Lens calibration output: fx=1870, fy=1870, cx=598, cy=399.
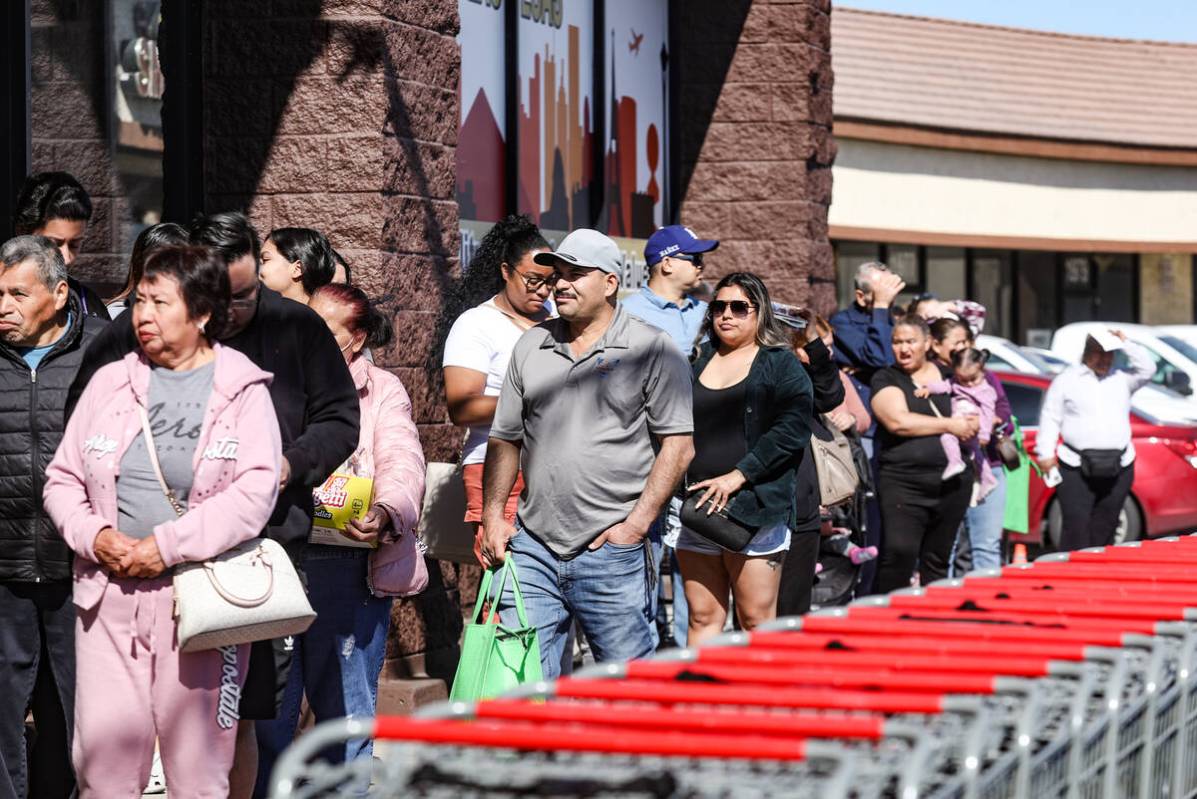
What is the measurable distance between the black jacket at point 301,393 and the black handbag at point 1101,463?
798 centimetres

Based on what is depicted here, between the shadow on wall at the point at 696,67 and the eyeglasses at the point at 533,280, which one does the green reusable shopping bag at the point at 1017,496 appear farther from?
the eyeglasses at the point at 533,280

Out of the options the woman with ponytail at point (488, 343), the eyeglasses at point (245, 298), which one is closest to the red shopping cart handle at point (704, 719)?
the eyeglasses at point (245, 298)

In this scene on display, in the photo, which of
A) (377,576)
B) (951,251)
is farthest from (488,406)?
(951,251)

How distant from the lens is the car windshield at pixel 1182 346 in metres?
21.7

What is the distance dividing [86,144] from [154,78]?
473mm

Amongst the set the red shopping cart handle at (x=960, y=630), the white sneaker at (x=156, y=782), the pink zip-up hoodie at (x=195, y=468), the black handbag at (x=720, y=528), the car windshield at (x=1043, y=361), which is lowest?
the white sneaker at (x=156, y=782)

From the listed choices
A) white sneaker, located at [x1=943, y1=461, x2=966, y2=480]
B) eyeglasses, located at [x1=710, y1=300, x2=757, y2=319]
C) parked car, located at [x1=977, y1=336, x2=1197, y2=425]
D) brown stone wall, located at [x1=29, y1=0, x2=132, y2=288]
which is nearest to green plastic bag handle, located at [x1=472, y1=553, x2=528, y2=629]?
eyeglasses, located at [x1=710, y1=300, x2=757, y2=319]

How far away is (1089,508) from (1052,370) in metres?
7.18

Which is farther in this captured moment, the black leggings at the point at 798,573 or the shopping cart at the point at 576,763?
the black leggings at the point at 798,573

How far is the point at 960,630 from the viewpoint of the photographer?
3709 millimetres

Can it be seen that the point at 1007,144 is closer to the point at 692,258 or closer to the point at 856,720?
the point at 692,258

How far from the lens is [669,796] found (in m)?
2.57

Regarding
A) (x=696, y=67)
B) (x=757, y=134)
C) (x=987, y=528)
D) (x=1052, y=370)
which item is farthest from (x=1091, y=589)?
(x=1052, y=370)

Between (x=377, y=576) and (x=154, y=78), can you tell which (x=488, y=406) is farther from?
(x=154, y=78)
